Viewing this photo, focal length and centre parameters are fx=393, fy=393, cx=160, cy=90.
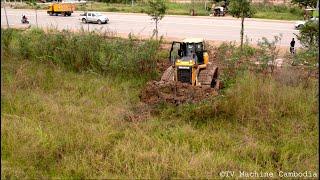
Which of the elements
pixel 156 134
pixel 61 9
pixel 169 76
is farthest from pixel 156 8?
pixel 61 9

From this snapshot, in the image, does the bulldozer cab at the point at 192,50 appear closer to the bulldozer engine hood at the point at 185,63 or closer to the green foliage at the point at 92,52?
the bulldozer engine hood at the point at 185,63

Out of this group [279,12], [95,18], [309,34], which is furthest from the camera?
[279,12]

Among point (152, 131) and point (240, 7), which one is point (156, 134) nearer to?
point (152, 131)

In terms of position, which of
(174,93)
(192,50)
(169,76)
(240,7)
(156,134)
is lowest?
(156,134)

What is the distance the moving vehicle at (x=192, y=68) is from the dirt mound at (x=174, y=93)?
22.0 inches

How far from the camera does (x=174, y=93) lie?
11.7m

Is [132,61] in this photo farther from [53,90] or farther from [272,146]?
[272,146]

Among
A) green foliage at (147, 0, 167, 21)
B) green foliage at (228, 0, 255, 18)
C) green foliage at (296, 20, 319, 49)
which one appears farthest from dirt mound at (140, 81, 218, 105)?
green foliage at (147, 0, 167, 21)

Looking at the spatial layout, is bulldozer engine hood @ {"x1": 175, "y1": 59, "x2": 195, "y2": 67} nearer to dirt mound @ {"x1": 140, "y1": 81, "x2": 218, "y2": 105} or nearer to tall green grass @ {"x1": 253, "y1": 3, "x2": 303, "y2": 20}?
dirt mound @ {"x1": 140, "y1": 81, "x2": 218, "y2": 105}

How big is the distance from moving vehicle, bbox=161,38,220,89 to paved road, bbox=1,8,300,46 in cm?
1137

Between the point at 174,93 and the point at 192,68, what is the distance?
1.18 m

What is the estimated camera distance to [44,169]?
8.23 meters

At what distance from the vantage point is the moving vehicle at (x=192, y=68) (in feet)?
40.8

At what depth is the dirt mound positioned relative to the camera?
11.4 m
